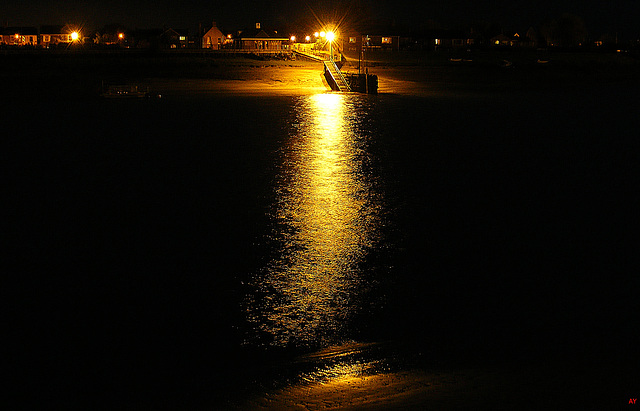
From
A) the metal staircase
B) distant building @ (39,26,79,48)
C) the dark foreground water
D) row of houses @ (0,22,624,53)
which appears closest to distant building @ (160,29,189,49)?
row of houses @ (0,22,624,53)

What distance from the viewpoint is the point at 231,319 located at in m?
7.59

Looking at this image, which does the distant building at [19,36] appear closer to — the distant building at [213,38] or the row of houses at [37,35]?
the row of houses at [37,35]

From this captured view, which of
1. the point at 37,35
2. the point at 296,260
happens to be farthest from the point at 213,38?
the point at 296,260

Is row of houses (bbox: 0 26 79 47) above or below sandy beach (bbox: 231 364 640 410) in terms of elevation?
above

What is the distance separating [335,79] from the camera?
40.6 metres

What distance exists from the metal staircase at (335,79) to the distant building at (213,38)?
6323 cm

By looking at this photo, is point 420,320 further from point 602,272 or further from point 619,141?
point 619,141

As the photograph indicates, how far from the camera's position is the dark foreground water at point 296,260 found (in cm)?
670

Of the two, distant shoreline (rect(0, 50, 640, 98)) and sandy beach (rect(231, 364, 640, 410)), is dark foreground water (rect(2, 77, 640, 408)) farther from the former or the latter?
distant shoreline (rect(0, 50, 640, 98))

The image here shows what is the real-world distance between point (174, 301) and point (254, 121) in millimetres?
16919

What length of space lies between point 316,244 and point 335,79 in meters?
31.6

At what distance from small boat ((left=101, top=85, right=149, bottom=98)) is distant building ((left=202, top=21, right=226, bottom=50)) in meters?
70.3

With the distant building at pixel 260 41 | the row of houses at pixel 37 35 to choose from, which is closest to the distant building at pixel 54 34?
the row of houses at pixel 37 35

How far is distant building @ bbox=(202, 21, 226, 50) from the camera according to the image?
10359cm
